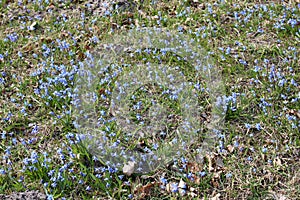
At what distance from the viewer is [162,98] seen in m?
4.73

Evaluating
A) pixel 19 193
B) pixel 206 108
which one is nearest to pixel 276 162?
pixel 206 108

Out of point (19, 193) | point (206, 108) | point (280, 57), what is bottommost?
point (19, 193)

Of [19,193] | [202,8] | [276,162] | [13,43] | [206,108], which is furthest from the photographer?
[202,8]

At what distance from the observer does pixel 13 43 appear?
18.1ft

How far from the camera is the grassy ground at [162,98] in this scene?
399 cm

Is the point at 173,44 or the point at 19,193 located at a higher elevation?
the point at 173,44

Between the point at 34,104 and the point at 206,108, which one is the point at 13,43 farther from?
the point at 206,108

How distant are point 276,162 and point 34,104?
8.78ft

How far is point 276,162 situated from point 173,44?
194 centimetres

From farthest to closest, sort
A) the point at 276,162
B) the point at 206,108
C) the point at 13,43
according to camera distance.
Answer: the point at 13,43 < the point at 206,108 < the point at 276,162

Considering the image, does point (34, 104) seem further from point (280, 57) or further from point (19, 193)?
point (280, 57)

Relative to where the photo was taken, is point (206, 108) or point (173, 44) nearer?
point (206, 108)

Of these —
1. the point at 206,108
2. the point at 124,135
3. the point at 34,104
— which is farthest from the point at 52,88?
the point at 206,108

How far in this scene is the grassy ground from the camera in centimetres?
399
